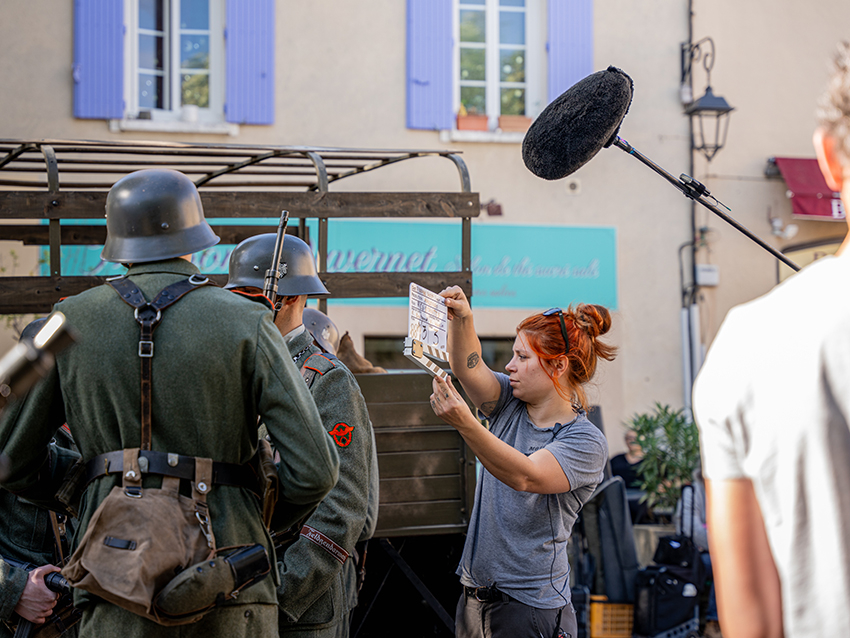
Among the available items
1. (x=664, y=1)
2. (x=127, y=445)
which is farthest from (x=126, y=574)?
(x=664, y=1)

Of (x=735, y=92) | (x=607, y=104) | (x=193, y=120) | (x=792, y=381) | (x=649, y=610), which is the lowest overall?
(x=649, y=610)

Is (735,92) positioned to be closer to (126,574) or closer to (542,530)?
(542,530)

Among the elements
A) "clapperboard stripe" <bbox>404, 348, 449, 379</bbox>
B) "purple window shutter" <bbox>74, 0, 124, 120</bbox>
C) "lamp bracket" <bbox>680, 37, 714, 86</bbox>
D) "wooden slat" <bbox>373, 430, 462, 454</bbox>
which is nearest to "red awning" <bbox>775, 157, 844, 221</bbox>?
"lamp bracket" <bbox>680, 37, 714, 86</bbox>

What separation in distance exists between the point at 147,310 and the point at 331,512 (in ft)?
3.36

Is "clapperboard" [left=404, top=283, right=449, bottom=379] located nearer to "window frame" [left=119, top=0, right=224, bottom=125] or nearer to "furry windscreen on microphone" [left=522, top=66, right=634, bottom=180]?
"furry windscreen on microphone" [left=522, top=66, right=634, bottom=180]

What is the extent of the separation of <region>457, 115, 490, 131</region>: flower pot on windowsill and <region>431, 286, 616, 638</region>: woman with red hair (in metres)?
6.34

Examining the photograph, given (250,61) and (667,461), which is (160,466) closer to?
(667,461)

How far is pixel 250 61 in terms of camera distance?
838cm

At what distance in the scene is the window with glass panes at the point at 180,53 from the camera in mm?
8484

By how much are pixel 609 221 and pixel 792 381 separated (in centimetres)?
823

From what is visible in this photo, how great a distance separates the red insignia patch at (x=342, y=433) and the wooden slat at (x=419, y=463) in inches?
53.3

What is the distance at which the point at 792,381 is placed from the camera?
1.16m

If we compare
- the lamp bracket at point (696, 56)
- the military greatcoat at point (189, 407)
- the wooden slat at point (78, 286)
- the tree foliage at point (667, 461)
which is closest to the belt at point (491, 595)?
the military greatcoat at point (189, 407)

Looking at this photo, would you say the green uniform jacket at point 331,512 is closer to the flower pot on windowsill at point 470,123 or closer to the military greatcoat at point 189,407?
the military greatcoat at point 189,407
